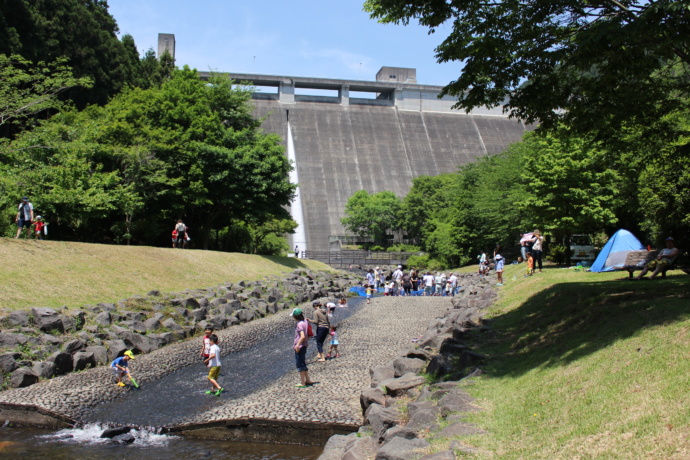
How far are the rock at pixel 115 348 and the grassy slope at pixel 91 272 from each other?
3.03m

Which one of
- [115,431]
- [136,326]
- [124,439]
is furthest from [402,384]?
[136,326]

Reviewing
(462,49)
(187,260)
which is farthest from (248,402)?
(187,260)

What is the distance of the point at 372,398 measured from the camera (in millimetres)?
9812

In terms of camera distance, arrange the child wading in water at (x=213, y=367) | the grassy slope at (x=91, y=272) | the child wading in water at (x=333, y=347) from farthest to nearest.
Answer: the grassy slope at (x=91, y=272)
the child wading in water at (x=333, y=347)
the child wading in water at (x=213, y=367)

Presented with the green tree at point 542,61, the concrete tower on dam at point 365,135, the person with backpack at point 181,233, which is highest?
the concrete tower on dam at point 365,135

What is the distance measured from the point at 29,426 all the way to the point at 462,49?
11.0 metres

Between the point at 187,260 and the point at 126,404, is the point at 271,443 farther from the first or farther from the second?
the point at 187,260

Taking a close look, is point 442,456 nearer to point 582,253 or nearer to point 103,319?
point 103,319

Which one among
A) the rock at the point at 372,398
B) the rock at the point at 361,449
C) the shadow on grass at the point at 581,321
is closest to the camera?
the rock at the point at 361,449

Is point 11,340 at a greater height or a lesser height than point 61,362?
greater

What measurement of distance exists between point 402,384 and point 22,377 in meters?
8.25

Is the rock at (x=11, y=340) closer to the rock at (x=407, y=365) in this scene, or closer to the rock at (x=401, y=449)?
the rock at (x=407, y=365)

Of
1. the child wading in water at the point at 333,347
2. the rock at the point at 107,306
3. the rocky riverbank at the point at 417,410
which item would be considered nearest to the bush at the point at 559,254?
the child wading in water at the point at 333,347

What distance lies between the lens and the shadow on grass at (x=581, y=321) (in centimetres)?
877
